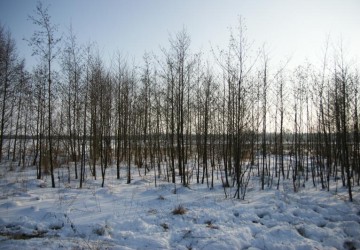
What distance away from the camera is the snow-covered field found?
5.29 m

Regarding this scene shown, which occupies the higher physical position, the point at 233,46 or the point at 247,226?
the point at 233,46

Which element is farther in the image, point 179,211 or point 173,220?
point 179,211

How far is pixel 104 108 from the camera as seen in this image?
1397 cm

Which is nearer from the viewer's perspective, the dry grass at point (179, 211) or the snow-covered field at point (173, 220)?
the snow-covered field at point (173, 220)

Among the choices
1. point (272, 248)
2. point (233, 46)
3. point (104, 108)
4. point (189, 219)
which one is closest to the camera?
point (272, 248)

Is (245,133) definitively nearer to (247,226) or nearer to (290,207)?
(290,207)

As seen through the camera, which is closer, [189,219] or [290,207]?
[189,219]

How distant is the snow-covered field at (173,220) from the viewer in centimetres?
529

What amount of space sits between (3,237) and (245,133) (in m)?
8.97

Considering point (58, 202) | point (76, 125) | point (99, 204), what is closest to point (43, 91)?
point (76, 125)

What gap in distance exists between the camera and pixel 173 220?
6633 mm

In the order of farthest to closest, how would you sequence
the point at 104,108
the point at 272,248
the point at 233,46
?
the point at 104,108 → the point at 233,46 → the point at 272,248

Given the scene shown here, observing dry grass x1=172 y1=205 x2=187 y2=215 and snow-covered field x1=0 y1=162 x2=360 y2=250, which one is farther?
dry grass x1=172 y1=205 x2=187 y2=215

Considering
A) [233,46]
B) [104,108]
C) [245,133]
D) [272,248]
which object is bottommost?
[272,248]
